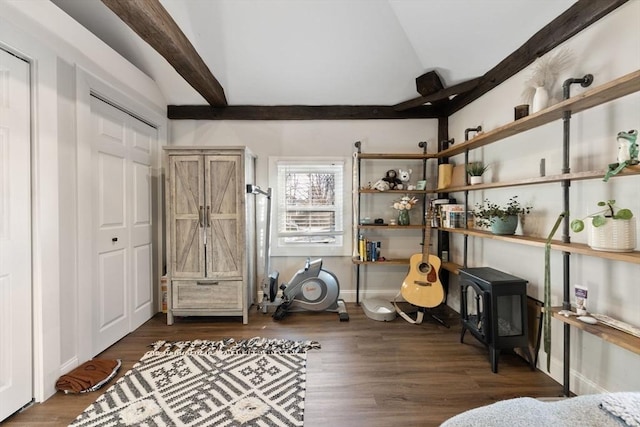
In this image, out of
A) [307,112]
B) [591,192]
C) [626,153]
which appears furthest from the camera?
[307,112]

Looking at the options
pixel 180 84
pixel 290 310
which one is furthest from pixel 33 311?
pixel 180 84

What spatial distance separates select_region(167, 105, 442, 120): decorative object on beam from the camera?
3566 millimetres

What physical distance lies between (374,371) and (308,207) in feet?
7.00

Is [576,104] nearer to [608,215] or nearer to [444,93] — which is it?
[608,215]

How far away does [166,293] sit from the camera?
312 centimetres

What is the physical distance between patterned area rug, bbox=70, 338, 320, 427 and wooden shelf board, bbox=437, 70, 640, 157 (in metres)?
2.49

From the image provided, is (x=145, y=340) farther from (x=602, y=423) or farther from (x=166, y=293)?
(x=602, y=423)

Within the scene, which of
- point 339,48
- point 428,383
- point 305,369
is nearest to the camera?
point 428,383

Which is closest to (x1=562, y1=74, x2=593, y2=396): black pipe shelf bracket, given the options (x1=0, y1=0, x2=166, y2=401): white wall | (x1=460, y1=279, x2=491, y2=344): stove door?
(x1=460, y1=279, x2=491, y2=344): stove door

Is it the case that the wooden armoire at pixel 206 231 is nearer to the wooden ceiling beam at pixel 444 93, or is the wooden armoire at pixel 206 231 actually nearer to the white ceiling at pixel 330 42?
the white ceiling at pixel 330 42

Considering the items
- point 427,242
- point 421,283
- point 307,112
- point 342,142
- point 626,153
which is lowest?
point 421,283

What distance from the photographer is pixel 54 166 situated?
76.2 inches

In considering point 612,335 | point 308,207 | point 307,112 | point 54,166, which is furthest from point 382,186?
point 54,166

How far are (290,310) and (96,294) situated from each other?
6.11 ft
